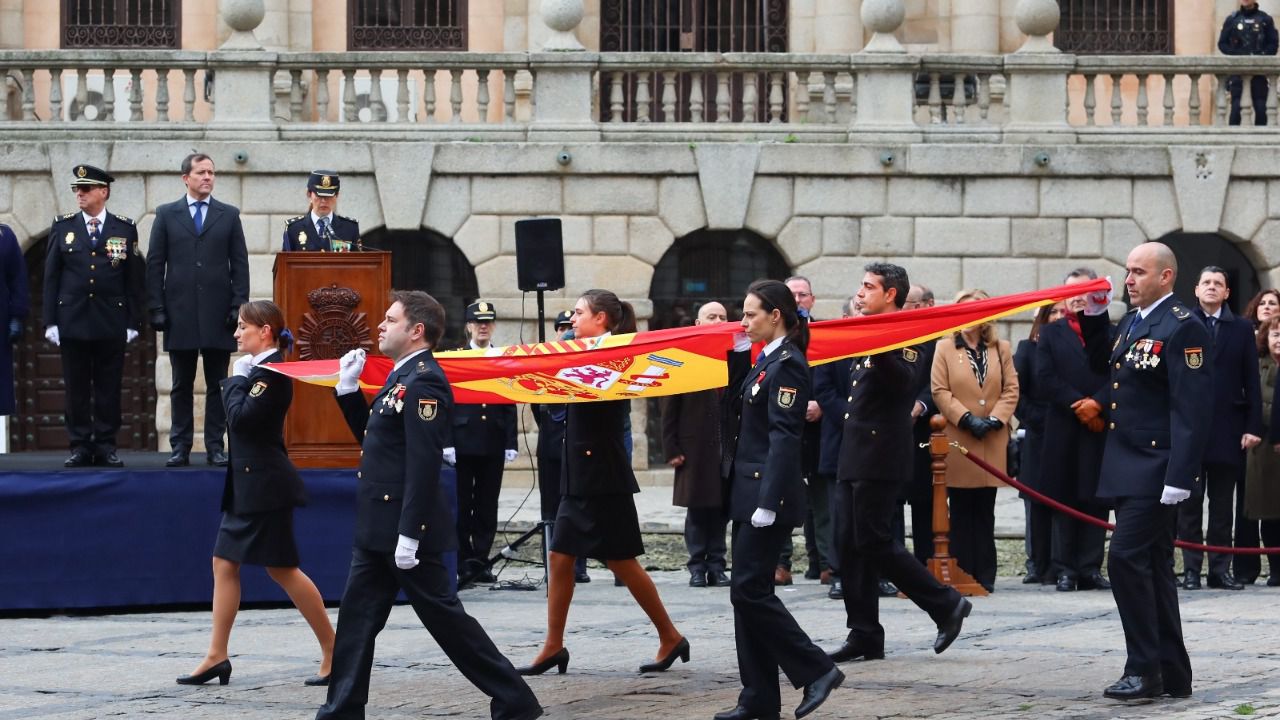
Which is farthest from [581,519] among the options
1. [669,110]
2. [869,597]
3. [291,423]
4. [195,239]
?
[669,110]

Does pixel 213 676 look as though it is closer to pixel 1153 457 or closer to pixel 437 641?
pixel 437 641

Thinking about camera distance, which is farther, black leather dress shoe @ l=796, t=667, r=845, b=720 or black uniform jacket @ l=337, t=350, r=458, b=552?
black leather dress shoe @ l=796, t=667, r=845, b=720

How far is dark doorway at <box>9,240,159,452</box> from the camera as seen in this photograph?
22.0 m

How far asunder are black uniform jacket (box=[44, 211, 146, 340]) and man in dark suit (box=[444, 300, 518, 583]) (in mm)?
2280

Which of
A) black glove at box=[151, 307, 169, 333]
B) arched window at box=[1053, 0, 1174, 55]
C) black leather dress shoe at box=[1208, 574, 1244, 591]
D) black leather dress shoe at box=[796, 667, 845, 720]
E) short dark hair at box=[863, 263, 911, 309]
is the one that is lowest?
black leather dress shoe at box=[1208, 574, 1244, 591]

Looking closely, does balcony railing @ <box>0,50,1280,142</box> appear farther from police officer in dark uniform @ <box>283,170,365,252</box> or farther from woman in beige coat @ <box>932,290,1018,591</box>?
woman in beige coat @ <box>932,290,1018,591</box>

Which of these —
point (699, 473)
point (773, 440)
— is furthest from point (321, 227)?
point (773, 440)

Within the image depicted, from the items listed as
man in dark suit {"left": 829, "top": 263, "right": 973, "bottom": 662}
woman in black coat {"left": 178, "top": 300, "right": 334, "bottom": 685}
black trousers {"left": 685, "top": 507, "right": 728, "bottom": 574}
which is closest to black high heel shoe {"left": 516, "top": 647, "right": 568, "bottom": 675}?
woman in black coat {"left": 178, "top": 300, "right": 334, "bottom": 685}

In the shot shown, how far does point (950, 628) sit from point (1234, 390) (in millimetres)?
4544

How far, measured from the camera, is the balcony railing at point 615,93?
21.5 m

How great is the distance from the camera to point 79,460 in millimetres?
13539

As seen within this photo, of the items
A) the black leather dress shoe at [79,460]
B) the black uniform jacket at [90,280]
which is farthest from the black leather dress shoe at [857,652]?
the black uniform jacket at [90,280]

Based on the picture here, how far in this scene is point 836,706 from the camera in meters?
9.28

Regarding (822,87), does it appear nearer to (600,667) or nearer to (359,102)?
(359,102)
